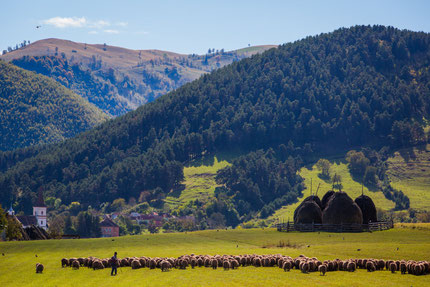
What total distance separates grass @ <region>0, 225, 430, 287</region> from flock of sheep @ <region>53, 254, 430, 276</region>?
3.67 feet

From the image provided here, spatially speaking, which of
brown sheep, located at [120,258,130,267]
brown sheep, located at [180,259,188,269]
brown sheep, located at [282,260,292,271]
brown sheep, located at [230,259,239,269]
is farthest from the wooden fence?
brown sheep, located at [120,258,130,267]

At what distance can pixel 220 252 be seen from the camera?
75875 millimetres

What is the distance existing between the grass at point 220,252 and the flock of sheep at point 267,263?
1.12 m

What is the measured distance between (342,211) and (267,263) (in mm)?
40139

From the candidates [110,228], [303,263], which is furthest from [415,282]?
[110,228]

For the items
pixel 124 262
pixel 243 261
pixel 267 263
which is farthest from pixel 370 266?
pixel 124 262

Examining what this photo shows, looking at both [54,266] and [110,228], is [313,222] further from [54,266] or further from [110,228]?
[110,228]

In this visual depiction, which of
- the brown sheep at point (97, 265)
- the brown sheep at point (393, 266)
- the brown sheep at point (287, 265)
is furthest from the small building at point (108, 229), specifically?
the brown sheep at point (393, 266)

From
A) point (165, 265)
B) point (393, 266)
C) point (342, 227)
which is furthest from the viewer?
point (342, 227)

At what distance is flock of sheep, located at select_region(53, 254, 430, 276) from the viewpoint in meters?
57.4

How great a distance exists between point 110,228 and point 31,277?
141 meters

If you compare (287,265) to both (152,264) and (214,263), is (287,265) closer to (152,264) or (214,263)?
(214,263)

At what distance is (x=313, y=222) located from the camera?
103 meters

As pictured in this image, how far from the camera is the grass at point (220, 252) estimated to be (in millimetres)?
53719
